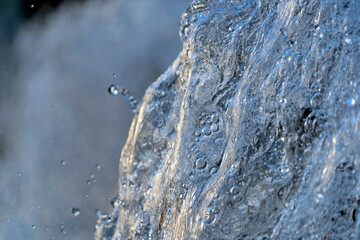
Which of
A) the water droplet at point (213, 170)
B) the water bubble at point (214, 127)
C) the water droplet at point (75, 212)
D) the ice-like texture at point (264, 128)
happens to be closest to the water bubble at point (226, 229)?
the ice-like texture at point (264, 128)

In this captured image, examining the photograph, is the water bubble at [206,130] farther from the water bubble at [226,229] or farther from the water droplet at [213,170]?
the water bubble at [226,229]

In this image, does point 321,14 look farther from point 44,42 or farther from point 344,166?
point 44,42

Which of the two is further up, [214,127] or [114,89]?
[114,89]

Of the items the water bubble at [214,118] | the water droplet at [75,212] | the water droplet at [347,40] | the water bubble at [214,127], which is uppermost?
the water droplet at [75,212]

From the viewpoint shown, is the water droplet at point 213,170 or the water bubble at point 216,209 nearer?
the water bubble at point 216,209

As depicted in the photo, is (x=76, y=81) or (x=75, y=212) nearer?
(x=75, y=212)

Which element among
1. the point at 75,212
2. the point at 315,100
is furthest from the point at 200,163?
the point at 75,212

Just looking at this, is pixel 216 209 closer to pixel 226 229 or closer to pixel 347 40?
pixel 226 229

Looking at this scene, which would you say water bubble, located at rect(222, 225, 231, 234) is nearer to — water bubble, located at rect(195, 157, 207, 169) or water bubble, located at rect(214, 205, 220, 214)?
water bubble, located at rect(214, 205, 220, 214)
